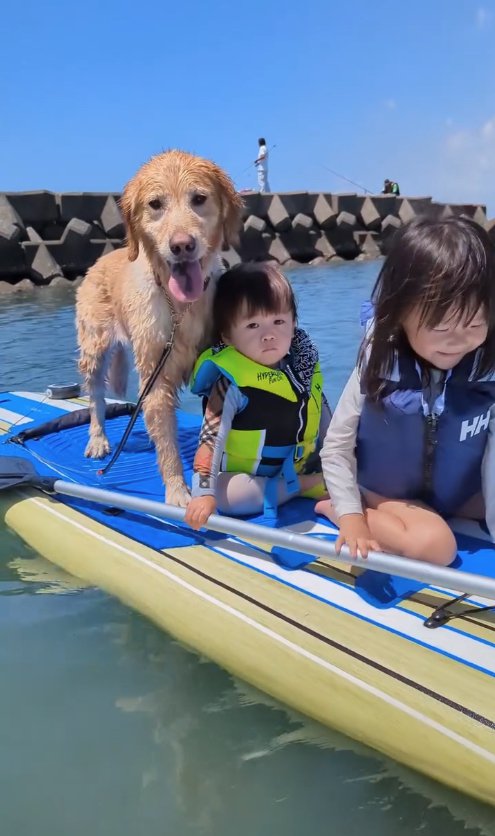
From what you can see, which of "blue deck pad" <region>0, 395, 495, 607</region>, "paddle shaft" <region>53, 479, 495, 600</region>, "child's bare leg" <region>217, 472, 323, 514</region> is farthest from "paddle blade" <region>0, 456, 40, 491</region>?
"child's bare leg" <region>217, 472, 323, 514</region>

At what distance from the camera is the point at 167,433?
3.34 meters

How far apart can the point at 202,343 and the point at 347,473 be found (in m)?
1.05

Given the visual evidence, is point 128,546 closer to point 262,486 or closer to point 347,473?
point 262,486

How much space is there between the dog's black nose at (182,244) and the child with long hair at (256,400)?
0.25 metres

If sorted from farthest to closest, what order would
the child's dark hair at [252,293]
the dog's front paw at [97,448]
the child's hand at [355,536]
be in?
the dog's front paw at [97,448]
the child's dark hair at [252,293]
the child's hand at [355,536]

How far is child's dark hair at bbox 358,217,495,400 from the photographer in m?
2.15

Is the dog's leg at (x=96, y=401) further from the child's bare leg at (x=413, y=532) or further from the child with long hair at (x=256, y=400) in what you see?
the child's bare leg at (x=413, y=532)

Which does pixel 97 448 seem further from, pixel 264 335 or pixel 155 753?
pixel 155 753

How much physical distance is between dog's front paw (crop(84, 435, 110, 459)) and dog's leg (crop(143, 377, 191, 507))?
100 centimetres

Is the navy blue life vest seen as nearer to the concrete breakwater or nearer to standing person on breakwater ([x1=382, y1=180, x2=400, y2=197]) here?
the concrete breakwater

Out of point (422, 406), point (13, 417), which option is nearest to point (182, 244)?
point (422, 406)

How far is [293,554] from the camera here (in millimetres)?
2711

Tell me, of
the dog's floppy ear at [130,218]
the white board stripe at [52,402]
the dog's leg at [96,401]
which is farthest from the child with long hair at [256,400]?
the white board stripe at [52,402]

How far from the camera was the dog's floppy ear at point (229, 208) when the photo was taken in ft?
10.1
